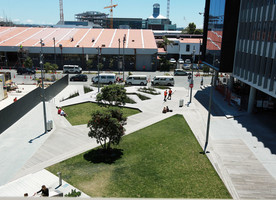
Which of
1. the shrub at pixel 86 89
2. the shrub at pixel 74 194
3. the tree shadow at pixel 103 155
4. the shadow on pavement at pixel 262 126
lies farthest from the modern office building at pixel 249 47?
the shrub at pixel 86 89

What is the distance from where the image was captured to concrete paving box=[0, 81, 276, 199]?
1539 centimetres

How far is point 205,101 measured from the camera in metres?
34.2

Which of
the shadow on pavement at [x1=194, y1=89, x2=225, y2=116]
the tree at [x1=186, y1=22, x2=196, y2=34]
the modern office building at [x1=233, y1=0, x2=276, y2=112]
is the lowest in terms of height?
the shadow on pavement at [x1=194, y1=89, x2=225, y2=116]

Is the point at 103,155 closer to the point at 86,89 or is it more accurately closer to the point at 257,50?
the point at 257,50

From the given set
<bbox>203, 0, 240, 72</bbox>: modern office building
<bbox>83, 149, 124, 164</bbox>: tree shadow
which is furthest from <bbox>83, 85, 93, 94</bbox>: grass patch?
<bbox>83, 149, 124, 164</bbox>: tree shadow

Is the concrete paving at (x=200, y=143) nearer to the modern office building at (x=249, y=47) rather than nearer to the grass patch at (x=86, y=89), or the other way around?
the modern office building at (x=249, y=47)

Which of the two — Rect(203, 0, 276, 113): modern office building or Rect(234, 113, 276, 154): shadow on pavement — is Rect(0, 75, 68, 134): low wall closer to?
Rect(203, 0, 276, 113): modern office building

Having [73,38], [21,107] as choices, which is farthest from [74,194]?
[73,38]

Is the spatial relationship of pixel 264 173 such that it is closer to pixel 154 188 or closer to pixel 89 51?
pixel 154 188

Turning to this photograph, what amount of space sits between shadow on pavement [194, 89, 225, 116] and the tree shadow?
13.8 meters

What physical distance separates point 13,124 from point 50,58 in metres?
39.1

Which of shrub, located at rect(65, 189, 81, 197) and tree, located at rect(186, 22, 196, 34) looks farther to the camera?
tree, located at rect(186, 22, 196, 34)

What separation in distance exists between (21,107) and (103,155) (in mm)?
12451

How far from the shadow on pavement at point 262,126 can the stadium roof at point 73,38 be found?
36.0m
